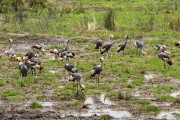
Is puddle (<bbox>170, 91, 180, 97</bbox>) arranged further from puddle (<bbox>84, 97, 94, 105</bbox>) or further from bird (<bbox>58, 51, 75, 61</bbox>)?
bird (<bbox>58, 51, 75, 61</bbox>)

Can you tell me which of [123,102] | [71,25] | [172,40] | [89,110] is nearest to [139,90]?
[123,102]

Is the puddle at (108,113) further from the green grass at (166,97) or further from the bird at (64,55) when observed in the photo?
the bird at (64,55)

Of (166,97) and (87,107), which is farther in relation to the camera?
(166,97)

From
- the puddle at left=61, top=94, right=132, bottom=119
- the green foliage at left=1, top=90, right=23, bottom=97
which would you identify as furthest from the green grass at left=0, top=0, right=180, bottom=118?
the puddle at left=61, top=94, right=132, bottom=119

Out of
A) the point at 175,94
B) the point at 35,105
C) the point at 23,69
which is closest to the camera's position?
the point at 35,105

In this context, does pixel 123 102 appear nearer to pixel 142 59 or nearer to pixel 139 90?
pixel 139 90

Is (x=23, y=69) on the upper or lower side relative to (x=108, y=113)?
upper

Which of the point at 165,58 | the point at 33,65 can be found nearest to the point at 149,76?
the point at 165,58

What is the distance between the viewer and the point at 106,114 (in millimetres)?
11102

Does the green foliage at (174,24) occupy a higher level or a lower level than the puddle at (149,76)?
higher

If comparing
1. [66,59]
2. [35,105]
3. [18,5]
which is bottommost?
[35,105]

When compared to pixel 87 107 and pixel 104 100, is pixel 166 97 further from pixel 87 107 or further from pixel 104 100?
pixel 87 107

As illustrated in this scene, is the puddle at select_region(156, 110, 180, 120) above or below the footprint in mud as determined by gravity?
below

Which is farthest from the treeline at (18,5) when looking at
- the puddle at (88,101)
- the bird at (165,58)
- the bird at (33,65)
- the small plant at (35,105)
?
the small plant at (35,105)
